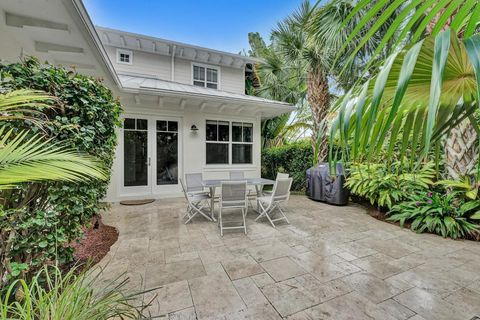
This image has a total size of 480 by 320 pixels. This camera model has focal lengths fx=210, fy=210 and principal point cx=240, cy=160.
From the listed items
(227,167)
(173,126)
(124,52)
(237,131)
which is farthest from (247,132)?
(124,52)

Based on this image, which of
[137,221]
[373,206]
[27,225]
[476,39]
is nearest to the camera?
[476,39]

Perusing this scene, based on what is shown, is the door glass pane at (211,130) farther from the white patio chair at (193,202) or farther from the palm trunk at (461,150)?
the palm trunk at (461,150)

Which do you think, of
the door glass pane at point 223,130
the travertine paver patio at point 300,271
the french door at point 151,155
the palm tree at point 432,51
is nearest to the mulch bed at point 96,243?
the travertine paver patio at point 300,271

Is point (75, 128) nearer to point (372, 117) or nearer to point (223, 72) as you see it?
point (372, 117)

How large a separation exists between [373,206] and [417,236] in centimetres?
180

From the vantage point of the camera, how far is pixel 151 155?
671 centimetres

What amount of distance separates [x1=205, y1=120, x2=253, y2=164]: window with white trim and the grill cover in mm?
2560

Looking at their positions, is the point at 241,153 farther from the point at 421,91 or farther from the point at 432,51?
the point at 432,51

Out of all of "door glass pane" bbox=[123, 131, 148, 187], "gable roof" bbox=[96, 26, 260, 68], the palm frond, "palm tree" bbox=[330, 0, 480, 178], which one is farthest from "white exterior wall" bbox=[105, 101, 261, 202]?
"palm tree" bbox=[330, 0, 480, 178]

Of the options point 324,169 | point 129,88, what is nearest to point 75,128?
point 129,88

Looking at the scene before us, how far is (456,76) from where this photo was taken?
3.05ft

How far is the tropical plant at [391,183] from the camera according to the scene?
4433 mm

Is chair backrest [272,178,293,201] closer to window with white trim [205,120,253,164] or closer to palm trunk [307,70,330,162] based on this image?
palm trunk [307,70,330,162]

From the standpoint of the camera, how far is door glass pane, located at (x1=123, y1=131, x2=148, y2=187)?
6559 millimetres
